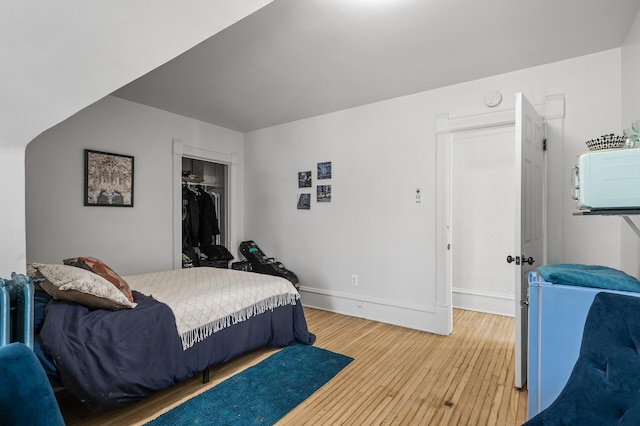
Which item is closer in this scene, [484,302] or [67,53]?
[67,53]

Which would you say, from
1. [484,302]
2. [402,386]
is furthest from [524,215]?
[484,302]

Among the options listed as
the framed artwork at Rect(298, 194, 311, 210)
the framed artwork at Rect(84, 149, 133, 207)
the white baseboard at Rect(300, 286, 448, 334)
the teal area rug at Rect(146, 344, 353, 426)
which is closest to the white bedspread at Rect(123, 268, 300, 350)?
the teal area rug at Rect(146, 344, 353, 426)

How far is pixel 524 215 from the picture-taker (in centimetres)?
226

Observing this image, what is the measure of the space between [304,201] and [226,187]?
1.28m

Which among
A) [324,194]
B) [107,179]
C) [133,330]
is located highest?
[107,179]

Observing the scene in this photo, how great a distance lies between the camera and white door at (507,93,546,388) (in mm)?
2186

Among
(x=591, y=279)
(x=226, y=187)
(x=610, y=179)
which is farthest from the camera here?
(x=226, y=187)

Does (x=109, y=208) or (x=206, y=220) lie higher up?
(x=109, y=208)

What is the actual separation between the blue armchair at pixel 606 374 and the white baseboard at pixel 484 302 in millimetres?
3001

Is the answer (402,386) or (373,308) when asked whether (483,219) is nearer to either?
(373,308)

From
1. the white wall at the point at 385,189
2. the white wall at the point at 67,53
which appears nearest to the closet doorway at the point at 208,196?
the white wall at the point at 385,189

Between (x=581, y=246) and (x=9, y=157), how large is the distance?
380 centimetres

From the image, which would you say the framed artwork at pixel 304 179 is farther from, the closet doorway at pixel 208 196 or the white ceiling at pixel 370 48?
the closet doorway at pixel 208 196

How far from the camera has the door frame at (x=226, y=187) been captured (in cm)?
397
